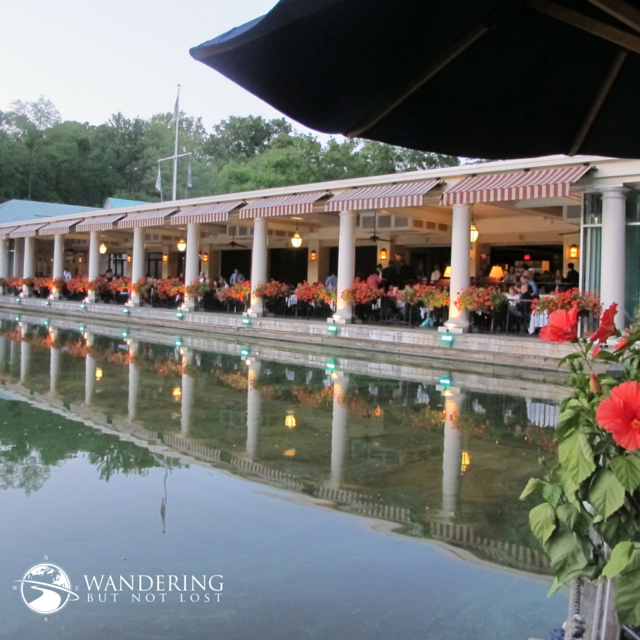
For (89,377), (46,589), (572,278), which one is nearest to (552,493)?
(46,589)

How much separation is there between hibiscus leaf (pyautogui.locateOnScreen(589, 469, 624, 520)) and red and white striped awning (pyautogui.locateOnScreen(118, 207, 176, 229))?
22.1m

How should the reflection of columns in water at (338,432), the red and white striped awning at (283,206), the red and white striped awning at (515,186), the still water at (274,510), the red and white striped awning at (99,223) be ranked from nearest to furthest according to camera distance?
the still water at (274,510), the reflection of columns in water at (338,432), the red and white striped awning at (515,186), the red and white striped awning at (283,206), the red and white striped awning at (99,223)

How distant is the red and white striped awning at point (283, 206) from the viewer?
18203 millimetres

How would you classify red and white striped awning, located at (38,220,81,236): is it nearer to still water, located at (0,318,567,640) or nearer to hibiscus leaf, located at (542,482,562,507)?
still water, located at (0,318,567,640)

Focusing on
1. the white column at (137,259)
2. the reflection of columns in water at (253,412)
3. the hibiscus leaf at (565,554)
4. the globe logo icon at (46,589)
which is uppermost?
the white column at (137,259)

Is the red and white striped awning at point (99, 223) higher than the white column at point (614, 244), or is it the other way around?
the red and white striped awning at point (99, 223)

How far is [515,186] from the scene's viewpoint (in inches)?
539

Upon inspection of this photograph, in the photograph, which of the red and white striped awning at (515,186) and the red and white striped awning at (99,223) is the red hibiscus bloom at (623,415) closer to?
the red and white striped awning at (515,186)

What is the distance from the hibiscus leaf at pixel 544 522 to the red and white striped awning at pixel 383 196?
44.6 feet

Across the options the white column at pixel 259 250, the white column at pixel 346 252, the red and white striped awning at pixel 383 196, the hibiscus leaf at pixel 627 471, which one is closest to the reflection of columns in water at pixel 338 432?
the hibiscus leaf at pixel 627 471

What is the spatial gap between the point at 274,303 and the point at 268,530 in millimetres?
16111

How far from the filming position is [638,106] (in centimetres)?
283

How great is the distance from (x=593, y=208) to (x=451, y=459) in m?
9.12

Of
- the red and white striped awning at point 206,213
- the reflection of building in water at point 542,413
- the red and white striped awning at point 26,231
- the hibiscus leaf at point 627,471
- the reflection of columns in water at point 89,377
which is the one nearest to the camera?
the hibiscus leaf at point 627,471
